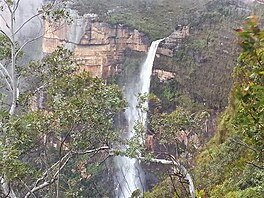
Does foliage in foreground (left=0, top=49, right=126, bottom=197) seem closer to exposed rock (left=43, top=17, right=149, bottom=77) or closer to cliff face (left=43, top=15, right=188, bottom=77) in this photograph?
cliff face (left=43, top=15, right=188, bottom=77)

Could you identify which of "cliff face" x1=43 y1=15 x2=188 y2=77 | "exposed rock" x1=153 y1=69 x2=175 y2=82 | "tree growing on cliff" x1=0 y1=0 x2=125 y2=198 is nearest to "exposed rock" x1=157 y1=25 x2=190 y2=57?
"exposed rock" x1=153 y1=69 x2=175 y2=82

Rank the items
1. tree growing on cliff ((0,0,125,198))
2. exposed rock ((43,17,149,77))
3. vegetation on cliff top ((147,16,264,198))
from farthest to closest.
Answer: exposed rock ((43,17,149,77)) < tree growing on cliff ((0,0,125,198)) < vegetation on cliff top ((147,16,264,198))

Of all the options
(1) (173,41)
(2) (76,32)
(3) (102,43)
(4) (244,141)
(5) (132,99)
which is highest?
(4) (244,141)

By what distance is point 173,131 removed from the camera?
545cm

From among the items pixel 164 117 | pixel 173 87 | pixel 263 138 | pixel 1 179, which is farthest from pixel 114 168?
pixel 263 138

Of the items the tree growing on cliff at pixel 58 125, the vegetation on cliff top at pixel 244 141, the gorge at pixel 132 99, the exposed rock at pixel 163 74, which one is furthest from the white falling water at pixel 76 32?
the tree growing on cliff at pixel 58 125

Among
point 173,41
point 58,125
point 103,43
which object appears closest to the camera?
point 58,125

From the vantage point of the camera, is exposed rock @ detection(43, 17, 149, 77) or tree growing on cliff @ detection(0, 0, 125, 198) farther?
exposed rock @ detection(43, 17, 149, 77)

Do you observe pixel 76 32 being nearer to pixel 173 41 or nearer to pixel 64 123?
pixel 173 41

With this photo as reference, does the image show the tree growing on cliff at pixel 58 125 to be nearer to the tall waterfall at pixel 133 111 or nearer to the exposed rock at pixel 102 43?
the tall waterfall at pixel 133 111

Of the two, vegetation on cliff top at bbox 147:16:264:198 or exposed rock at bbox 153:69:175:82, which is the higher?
vegetation on cliff top at bbox 147:16:264:198

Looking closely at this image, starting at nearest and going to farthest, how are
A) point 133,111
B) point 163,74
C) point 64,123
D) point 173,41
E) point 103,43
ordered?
point 64,123
point 133,111
point 163,74
point 173,41
point 103,43

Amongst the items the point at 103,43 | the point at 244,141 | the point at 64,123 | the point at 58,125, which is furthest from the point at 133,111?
the point at 244,141

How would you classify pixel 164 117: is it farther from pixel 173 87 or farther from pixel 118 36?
pixel 118 36
